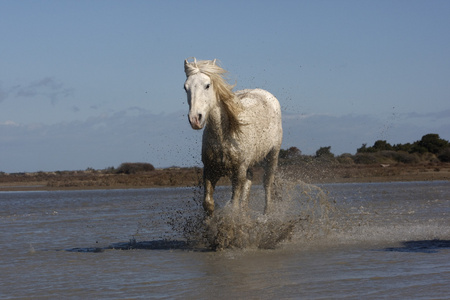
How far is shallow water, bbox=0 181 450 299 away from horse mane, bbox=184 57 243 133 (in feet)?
5.44

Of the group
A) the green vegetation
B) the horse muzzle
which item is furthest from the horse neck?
the green vegetation

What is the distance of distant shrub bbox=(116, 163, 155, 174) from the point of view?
44531mm

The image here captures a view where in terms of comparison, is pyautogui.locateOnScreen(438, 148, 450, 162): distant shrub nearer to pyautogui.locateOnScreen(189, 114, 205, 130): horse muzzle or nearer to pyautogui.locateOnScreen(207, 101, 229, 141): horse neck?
pyautogui.locateOnScreen(207, 101, 229, 141): horse neck

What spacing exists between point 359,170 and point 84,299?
98.6 feet

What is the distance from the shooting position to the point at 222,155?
25.2 feet

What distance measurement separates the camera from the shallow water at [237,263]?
16.9 feet

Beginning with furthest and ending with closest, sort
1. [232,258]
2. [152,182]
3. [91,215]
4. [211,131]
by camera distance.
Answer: [152,182], [91,215], [211,131], [232,258]

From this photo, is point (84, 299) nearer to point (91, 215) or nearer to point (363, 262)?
point (363, 262)

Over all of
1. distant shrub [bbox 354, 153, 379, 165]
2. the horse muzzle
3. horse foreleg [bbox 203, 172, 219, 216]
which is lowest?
horse foreleg [bbox 203, 172, 219, 216]

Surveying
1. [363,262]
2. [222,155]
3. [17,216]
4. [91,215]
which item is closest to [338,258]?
[363,262]

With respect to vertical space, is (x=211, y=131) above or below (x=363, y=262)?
above

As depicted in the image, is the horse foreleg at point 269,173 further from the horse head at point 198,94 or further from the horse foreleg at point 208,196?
the horse head at point 198,94

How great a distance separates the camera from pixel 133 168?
4488cm

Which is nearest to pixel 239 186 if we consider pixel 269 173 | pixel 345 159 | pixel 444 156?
pixel 269 173
